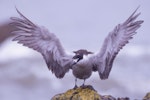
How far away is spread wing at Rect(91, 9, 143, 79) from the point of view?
6.45 meters

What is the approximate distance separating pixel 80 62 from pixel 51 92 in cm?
488

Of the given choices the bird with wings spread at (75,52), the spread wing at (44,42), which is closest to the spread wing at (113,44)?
the bird with wings spread at (75,52)

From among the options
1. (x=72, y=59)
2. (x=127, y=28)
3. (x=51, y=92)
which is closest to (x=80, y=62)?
(x=72, y=59)

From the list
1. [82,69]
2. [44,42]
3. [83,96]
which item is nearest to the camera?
[83,96]

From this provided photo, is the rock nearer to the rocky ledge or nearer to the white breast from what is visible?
the rocky ledge

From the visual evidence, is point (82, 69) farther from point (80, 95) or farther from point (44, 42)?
point (44, 42)

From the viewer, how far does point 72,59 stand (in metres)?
6.39

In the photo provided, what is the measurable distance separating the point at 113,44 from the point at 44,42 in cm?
70

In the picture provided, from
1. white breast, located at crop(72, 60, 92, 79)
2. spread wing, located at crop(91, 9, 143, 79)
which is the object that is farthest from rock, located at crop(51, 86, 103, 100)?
spread wing, located at crop(91, 9, 143, 79)

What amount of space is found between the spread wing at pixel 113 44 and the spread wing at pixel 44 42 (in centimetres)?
32

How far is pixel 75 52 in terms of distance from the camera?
21.3 ft

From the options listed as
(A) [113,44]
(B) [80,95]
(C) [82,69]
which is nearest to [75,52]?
(C) [82,69]

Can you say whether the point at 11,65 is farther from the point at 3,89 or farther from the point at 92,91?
the point at 92,91

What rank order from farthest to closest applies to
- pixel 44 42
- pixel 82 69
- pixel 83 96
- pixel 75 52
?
pixel 44 42 < pixel 75 52 < pixel 82 69 < pixel 83 96
